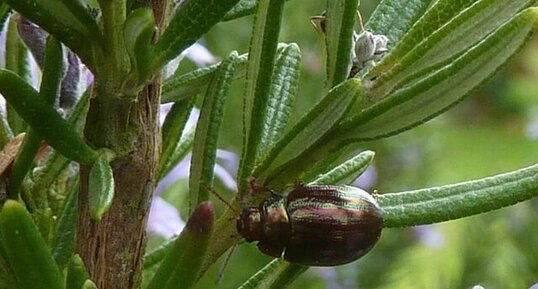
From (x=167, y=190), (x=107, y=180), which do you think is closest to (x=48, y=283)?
(x=107, y=180)

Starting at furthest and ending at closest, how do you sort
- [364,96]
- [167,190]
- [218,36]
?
[218,36], [167,190], [364,96]

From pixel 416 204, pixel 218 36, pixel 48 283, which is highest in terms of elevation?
pixel 218 36

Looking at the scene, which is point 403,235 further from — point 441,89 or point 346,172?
point 441,89

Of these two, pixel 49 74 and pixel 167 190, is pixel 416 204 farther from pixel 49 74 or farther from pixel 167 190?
pixel 167 190

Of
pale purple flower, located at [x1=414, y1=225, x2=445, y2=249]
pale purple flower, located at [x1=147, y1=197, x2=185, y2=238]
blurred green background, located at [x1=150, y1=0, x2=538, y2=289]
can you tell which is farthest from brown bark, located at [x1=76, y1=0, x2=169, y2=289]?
pale purple flower, located at [x1=414, y1=225, x2=445, y2=249]

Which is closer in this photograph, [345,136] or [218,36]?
[345,136]

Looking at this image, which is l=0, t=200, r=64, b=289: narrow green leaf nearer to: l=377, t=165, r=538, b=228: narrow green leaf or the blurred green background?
l=377, t=165, r=538, b=228: narrow green leaf

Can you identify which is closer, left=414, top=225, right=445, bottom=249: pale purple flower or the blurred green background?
the blurred green background

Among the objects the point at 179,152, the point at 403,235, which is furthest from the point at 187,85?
the point at 403,235
